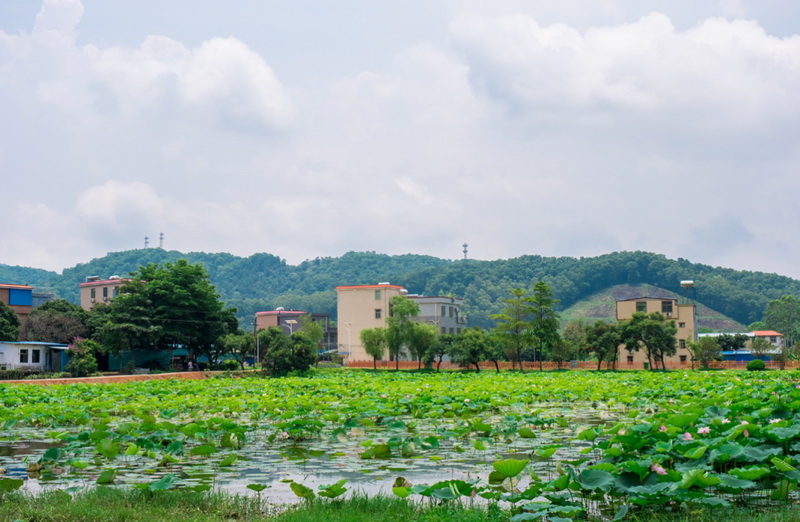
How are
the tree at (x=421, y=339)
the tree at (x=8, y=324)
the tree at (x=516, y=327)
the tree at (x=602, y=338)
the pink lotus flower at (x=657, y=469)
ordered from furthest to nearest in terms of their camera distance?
the tree at (x=421, y=339) < the tree at (x=516, y=327) < the tree at (x=602, y=338) < the tree at (x=8, y=324) < the pink lotus flower at (x=657, y=469)

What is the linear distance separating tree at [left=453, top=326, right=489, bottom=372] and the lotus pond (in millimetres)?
30252

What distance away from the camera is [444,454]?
10.2m

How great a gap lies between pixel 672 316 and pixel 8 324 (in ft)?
147

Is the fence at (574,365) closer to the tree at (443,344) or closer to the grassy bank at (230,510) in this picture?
the tree at (443,344)

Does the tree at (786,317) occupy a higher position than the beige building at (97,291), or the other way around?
the beige building at (97,291)

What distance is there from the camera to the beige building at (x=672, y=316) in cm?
5812

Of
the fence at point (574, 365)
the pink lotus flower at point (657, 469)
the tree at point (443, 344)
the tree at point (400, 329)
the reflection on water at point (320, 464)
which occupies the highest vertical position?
the tree at point (400, 329)

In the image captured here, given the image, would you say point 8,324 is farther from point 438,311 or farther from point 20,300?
point 438,311

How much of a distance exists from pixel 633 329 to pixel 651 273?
7302cm

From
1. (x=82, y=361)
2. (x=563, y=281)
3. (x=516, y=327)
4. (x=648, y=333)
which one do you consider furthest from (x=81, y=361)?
(x=563, y=281)

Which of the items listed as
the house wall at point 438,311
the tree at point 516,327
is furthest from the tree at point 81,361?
the house wall at point 438,311

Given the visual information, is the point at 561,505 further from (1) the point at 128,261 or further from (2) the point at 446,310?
(1) the point at 128,261

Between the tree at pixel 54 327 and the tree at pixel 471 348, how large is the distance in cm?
2224

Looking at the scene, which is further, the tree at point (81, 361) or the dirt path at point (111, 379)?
the tree at point (81, 361)
